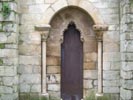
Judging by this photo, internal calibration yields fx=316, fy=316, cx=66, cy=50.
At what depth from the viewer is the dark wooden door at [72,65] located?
7.57 metres

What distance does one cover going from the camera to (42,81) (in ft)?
23.9

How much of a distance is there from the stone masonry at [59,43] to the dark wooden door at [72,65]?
147mm

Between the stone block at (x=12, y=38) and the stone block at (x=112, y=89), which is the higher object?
the stone block at (x=12, y=38)

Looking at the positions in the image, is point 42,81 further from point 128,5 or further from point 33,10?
point 128,5

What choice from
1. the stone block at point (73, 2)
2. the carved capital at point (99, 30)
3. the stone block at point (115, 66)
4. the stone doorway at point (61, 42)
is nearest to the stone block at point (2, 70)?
the stone doorway at point (61, 42)

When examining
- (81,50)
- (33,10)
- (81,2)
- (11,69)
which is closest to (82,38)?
(81,50)

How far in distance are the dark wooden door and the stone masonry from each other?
0.48ft

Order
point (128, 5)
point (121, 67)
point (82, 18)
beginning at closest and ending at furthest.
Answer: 1. point (128, 5)
2. point (121, 67)
3. point (82, 18)

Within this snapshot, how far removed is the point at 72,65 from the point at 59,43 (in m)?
0.62

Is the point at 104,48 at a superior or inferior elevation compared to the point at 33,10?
inferior

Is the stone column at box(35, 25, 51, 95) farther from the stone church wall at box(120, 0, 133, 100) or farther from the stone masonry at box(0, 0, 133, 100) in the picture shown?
the stone church wall at box(120, 0, 133, 100)

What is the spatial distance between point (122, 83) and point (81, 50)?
134 centimetres

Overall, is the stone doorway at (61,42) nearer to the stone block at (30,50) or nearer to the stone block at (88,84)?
the stone block at (88,84)

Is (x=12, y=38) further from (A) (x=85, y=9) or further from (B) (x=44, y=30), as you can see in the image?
(A) (x=85, y=9)
